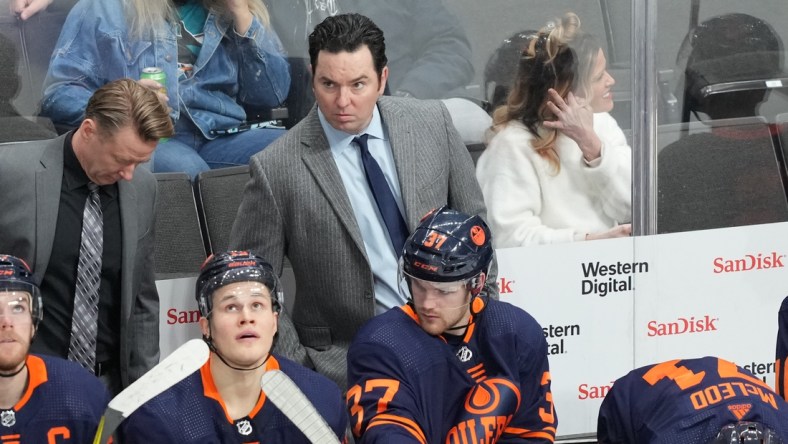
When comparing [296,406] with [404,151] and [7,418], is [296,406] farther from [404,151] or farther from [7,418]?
[404,151]

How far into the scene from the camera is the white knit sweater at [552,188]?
158 inches

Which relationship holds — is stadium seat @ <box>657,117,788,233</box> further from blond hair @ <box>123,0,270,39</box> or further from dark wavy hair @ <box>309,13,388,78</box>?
blond hair @ <box>123,0,270,39</box>

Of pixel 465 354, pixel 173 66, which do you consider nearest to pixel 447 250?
pixel 465 354

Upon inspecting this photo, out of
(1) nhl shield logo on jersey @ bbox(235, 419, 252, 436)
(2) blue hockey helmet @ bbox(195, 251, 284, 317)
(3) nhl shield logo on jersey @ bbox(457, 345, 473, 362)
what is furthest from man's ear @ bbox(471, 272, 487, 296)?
(1) nhl shield logo on jersey @ bbox(235, 419, 252, 436)

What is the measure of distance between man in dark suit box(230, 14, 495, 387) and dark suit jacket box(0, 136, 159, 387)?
0.85ft

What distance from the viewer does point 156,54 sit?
12.6 ft

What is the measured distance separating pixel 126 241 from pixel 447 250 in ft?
2.87

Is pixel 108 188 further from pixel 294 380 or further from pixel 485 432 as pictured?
pixel 485 432

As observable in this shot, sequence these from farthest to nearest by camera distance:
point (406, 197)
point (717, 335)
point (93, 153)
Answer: point (717, 335) < point (406, 197) < point (93, 153)

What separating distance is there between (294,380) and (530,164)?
4.56ft

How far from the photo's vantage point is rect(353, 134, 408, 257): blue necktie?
3.53 meters

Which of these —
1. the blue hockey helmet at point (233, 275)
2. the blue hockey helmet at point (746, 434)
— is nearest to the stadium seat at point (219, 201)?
the blue hockey helmet at point (233, 275)

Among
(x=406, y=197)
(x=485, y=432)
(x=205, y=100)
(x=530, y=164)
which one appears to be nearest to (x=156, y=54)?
(x=205, y=100)

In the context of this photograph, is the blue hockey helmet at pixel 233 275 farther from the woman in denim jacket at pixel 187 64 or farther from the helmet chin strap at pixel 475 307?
the woman in denim jacket at pixel 187 64
